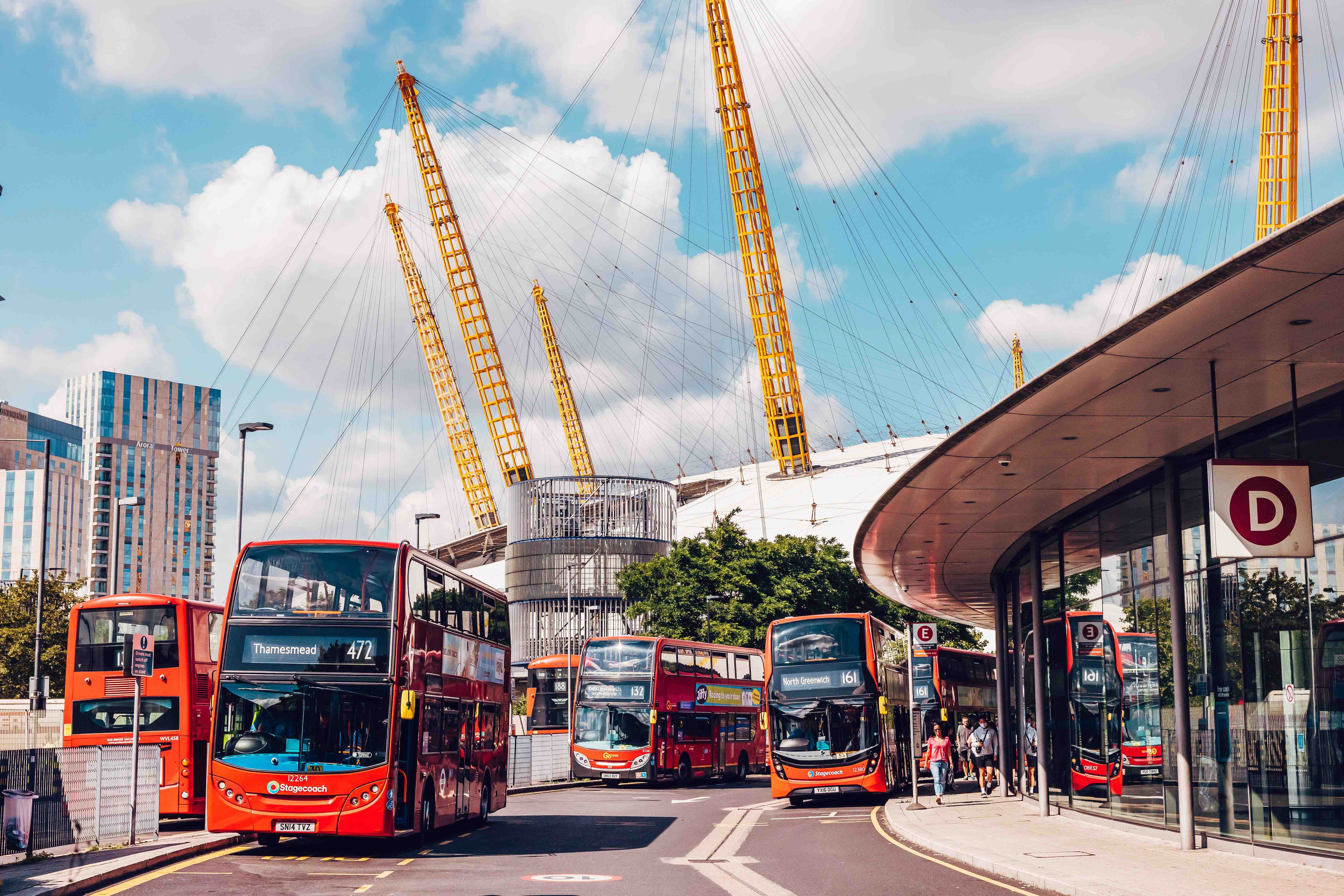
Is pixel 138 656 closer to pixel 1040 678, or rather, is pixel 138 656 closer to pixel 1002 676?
pixel 1040 678

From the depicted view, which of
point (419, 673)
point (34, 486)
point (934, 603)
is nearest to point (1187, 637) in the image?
point (419, 673)

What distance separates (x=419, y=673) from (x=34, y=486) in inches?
6406

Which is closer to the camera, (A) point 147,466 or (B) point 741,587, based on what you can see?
(B) point 741,587

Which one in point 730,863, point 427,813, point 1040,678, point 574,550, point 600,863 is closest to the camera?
point 600,863

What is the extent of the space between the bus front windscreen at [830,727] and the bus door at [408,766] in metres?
12.7

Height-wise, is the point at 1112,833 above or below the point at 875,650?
below

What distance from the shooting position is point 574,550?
7900cm

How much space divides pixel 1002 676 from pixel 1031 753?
4313 mm

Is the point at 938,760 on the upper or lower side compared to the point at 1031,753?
lower

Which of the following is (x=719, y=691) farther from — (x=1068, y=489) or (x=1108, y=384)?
(x=1108, y=384)

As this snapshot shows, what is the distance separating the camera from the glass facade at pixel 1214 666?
14.6 meters

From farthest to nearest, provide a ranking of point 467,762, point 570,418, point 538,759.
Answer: point 570,418 → point 538,759 → point 467,762

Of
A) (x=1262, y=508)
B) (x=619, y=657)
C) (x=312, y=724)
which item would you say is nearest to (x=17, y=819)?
(x=312, y=724)

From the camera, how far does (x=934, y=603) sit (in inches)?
1569
